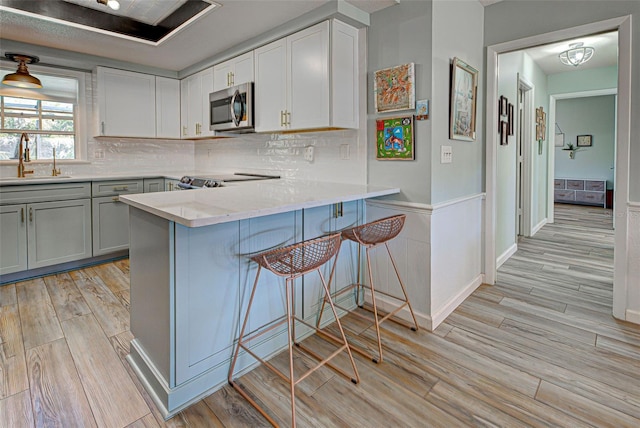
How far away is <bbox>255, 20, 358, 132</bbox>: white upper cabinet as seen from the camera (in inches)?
96.7

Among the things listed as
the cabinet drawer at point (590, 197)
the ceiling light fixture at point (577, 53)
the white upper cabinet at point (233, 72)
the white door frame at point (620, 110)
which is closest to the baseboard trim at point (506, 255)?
the white door frame at point (620, 110)

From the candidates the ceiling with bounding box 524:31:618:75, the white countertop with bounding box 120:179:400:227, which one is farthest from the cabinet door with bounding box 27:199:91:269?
the ceiling with bounding box 524:31:618:75

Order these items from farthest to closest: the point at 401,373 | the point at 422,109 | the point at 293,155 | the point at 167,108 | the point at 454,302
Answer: the point at 167,108 → the point at 293,155 → the point at 454,302 → the point at 422,109 → the point at 401,373

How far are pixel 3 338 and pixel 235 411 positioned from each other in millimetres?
1718

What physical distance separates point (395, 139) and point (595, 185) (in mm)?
7647

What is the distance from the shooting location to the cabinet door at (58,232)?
10.4 ft

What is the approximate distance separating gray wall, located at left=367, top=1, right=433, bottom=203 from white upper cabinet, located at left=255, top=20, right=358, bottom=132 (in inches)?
5.9

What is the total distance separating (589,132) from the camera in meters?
7.99

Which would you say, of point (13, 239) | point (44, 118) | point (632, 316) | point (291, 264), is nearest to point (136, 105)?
point (44, 118)

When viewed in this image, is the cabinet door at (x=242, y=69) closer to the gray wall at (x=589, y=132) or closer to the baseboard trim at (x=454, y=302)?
the baseboard trim at (x=454, y=302)

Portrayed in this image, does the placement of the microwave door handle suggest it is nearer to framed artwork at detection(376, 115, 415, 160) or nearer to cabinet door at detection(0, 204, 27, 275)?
framed artwork at detection(376, 115, 415, 160)

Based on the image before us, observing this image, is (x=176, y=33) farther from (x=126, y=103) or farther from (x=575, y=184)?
(x=575, y=184)

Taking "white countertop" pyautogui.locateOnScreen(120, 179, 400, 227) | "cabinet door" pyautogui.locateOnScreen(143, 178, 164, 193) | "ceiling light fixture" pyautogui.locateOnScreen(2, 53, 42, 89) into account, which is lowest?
"white countertop" pyautogui.locateOnScreen(120, 179, 400, 227)

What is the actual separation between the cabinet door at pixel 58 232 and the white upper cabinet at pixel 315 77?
2182mm
